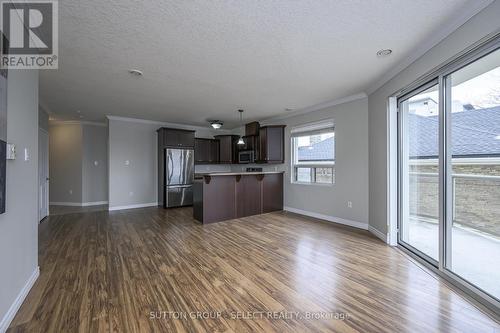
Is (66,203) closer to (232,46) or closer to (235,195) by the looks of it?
(235,195)

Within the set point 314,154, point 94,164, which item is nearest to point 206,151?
point 94,164

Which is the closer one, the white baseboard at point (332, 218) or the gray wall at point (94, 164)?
the white baseboard at point (332, 218)

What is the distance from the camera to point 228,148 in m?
7.39

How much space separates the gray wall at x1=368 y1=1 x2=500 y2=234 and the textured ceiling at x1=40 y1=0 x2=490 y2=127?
16cm

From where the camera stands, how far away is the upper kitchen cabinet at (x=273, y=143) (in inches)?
228

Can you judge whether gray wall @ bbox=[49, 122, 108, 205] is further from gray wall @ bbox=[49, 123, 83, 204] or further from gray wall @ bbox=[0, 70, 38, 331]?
gray wall @ bbox=[0, 70, 38, 331]

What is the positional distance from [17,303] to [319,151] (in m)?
5.11

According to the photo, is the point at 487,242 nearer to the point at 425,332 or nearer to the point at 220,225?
the point at 425,332

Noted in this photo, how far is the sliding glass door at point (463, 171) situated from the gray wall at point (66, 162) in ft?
27.7

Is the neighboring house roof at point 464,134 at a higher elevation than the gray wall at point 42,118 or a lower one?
lower

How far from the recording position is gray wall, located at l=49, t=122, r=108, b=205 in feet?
21.7

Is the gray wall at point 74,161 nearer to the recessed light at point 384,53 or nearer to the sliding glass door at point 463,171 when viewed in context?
the recessed light at point 384,53

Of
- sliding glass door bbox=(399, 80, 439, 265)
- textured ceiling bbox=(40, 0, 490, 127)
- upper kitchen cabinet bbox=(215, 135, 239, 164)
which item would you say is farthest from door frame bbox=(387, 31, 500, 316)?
upper kitchen cabinet bbox=(215, 135, 239, 164)

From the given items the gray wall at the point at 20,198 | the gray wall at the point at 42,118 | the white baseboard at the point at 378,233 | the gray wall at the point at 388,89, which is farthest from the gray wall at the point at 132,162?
the white baseboard at the point at 378,233
